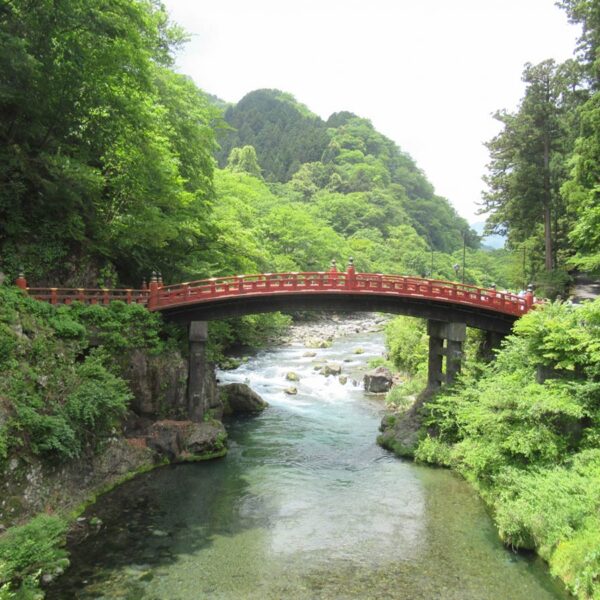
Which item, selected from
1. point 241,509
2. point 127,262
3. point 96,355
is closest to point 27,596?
point 241,509

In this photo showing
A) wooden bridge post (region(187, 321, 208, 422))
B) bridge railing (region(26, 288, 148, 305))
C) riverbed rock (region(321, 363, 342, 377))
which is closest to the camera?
bridge railing (region(26, 288, 148, 305))

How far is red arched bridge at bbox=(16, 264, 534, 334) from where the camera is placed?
974 inches

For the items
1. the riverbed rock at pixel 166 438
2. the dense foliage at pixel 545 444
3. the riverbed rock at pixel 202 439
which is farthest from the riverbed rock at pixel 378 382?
the riverbed rock at pixel 166 438

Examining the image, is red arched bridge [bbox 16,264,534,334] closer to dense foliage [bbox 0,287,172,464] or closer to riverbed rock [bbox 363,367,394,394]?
dense foliage [bbox 0,287,172,464]

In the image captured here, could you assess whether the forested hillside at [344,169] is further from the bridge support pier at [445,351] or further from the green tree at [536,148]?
the bridge support pier at [445,351]

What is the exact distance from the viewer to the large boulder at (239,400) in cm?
3002

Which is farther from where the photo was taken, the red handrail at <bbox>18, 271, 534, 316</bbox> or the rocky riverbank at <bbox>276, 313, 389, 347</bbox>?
the rocky riverbank at <bbox>276, 313, 389, 347</bbox>

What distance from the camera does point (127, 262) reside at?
28.7m

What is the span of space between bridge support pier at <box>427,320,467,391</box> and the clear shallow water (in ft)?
16.7

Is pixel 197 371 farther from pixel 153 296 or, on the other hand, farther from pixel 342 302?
pixel 342 302

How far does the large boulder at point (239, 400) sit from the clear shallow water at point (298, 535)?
482 cm

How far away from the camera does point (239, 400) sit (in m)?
30.2

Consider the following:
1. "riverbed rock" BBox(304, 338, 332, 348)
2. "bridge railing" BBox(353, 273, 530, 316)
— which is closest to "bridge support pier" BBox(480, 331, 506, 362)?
"bridge railing" BBox(353, 273, 530, 316)

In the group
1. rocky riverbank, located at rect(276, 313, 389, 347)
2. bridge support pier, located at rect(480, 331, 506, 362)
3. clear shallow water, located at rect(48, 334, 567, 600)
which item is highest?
bridge support pier, located at rect(480, 331, 506, 362)
